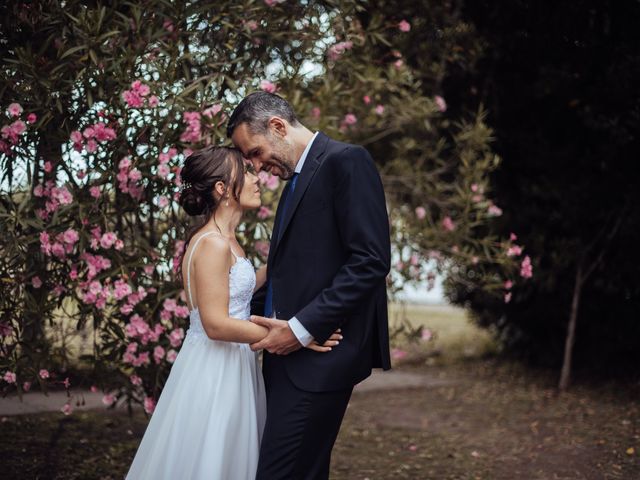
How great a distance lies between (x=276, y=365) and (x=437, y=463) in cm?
292

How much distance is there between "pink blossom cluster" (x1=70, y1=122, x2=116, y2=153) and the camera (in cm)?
392

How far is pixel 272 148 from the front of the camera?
2.89m

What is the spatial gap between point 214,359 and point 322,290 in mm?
579

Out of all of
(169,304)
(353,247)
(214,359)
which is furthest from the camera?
(169,304)

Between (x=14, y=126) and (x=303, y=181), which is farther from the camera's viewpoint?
(x=14, y=126)

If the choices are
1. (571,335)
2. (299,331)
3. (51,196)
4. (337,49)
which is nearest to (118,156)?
(51,196)

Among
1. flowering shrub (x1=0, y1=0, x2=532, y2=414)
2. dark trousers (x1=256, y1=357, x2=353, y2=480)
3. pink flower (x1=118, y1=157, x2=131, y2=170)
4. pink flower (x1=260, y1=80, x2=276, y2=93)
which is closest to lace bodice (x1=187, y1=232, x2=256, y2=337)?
dark trousers (x1=256, y1=357, x2=353, y2=480)

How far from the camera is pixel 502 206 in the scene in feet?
25.0

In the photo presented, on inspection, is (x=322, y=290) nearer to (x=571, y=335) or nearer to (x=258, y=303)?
(x=258, y=303)

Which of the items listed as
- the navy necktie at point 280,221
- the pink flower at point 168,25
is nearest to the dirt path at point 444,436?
the navy necktie at point 280,221

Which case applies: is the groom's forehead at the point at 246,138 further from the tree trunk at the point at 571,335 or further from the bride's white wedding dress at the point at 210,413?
the tree trunk at the point at 571,335

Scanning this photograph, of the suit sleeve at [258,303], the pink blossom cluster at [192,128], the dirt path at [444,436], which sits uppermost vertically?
the pink blossom cluster at [192,128]

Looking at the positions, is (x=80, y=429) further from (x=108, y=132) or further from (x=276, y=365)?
(x=276, y=365)

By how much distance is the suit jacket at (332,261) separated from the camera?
2.61 metres
